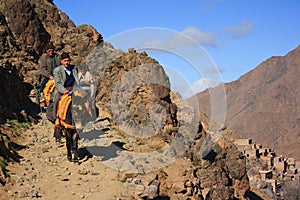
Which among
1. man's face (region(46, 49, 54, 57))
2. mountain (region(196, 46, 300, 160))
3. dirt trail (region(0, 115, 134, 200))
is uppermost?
mountain (region(196, 46, 300, 160))

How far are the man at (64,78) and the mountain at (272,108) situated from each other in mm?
99805

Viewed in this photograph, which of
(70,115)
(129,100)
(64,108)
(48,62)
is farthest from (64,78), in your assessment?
(129,100)

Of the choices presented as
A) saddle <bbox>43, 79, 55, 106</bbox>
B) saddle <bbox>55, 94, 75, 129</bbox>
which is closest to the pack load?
Result: saddle <bbox>43, 79, 55, 106</bbox>

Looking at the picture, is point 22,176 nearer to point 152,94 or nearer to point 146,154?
point 146,154

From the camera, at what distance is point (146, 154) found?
12102 mm

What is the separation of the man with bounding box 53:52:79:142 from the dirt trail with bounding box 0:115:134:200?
1335 mm

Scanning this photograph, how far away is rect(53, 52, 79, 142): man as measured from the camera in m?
9.89

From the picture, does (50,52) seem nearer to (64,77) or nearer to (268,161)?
(64,77)

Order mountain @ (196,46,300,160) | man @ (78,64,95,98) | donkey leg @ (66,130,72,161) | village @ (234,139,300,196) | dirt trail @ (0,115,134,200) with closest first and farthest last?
dirt trail @ (0,115,134,200), donkey leg @ (66,130,72,161), man @ (78,64,95,98), village @ (234,139,300,196), mountain @ (196,46,300,160)

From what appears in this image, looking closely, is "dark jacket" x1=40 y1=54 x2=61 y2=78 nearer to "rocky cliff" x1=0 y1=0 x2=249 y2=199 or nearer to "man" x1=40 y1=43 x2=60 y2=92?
"man" x1=40 y1=43 x2=60 y2=92

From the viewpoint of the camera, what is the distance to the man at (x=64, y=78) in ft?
32.4

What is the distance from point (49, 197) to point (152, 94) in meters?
7.23

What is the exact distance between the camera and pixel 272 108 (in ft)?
517

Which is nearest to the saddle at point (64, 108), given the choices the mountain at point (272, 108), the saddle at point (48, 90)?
the saddle at point (48, 90)
